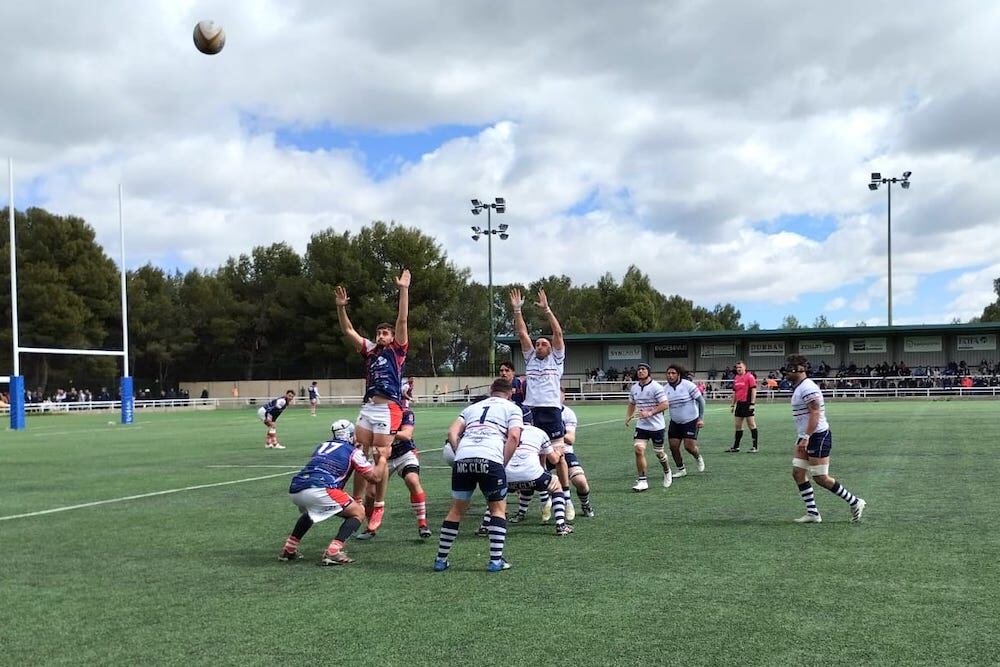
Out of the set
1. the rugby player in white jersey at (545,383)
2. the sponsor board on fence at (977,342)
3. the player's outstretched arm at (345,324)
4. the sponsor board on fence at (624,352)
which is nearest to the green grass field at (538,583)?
the rugby player in white jersey at (545,383)

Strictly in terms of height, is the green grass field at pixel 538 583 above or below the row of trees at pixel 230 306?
below

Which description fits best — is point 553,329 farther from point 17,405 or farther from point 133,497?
point 17,405

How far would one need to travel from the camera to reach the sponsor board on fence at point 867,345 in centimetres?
5738

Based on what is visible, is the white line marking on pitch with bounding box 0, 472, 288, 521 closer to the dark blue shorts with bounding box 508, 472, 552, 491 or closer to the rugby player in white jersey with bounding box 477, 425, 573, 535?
the rugby player in white jersey with bounding box 477, 425, 573, 535

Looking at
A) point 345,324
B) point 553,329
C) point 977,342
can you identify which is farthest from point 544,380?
point 977,342

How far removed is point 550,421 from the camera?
10.8 metres

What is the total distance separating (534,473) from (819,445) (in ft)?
10.7

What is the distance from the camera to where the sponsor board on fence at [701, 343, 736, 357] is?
60750mm

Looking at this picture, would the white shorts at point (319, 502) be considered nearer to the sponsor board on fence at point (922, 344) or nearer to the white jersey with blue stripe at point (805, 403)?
the white jersey with blue stripe at point (805, 403)

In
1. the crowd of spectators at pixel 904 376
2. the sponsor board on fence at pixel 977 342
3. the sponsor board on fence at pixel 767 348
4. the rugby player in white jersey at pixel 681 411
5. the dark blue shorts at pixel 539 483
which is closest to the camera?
the dark blue shorts at pixel 539 483

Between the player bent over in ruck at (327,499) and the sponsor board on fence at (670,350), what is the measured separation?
181ft

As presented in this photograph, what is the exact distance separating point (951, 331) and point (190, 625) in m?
57.8

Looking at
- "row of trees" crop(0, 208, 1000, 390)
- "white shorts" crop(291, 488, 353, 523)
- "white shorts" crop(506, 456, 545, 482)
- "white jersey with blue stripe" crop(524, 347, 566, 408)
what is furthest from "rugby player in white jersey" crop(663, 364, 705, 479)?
"row of trees" crop(0, 208, 1000, 390)

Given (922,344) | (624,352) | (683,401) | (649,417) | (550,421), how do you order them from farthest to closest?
(624,352)
(922,344)
(683,401)
(649,417)
(550,421)
